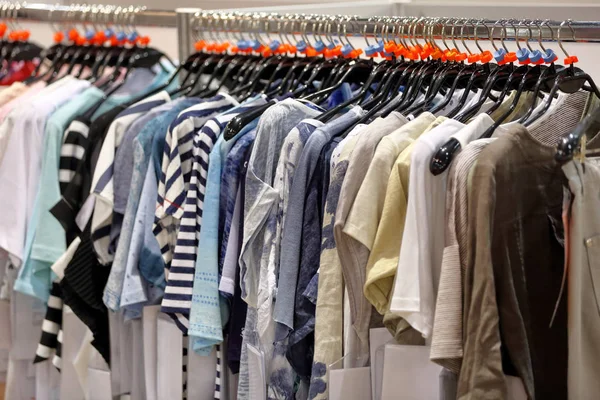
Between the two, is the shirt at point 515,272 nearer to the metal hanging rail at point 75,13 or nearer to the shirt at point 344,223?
the shirt at point 344,223

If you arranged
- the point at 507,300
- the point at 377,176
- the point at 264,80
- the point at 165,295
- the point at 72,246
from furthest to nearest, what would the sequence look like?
the point at 264,80, the point at 72,246, the point at 165,295, the point at 377,176, the point at 507,300

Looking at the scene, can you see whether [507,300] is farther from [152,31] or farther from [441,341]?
[152,31]

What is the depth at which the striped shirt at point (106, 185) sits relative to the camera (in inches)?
63.4

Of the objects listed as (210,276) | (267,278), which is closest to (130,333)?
(210,276)

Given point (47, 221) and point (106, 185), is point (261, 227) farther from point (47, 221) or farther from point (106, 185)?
point (47, 221)

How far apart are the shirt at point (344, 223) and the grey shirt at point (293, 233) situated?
0.09 meters

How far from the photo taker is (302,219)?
53.7 inches

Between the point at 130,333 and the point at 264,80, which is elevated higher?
the point at 264,80

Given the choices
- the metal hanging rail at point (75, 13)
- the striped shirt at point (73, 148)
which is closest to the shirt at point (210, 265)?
the striped shirt at point (73, 148)

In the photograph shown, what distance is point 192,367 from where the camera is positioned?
1.59 m

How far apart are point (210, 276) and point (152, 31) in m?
2.30

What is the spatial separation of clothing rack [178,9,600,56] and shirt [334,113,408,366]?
0.32m

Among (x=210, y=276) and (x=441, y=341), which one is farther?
(x=210, y=276)

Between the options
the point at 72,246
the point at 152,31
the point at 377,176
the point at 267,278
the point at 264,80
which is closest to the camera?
the point at 377,176
